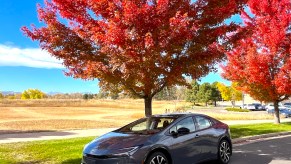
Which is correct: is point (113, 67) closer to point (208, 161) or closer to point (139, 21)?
point (139, 21)

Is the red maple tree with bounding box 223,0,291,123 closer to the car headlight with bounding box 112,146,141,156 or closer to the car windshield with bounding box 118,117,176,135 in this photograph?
the car windshield with bounding box 118,117,176,135

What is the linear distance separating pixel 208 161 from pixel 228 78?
13619mm

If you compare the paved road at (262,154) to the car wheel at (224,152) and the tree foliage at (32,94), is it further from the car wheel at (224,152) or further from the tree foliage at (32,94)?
the tree foliage at (32,94)

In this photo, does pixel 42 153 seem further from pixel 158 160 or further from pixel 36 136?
pixel 36 136

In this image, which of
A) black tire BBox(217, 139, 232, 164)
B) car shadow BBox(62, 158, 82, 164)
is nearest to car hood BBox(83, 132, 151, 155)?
car shadow BBox(62, 158, 82, 164)

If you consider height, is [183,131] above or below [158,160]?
above

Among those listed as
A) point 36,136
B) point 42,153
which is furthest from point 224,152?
point 36,136

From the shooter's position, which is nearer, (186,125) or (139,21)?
(186,125)

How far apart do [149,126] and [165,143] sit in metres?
1.04

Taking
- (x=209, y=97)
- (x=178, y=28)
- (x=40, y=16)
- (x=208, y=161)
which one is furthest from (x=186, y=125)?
(x=209, y=97)

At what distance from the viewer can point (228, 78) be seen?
22.0m

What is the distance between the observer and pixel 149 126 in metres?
8.39

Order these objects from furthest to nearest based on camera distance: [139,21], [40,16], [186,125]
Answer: [40,16] → [139,21] → [186,125]

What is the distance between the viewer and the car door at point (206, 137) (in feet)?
28.0
